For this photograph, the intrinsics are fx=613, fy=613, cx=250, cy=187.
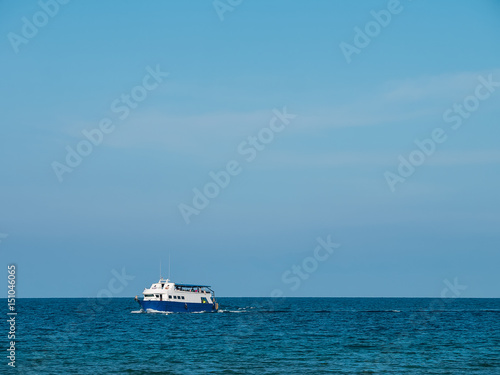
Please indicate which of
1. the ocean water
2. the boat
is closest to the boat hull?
the boat

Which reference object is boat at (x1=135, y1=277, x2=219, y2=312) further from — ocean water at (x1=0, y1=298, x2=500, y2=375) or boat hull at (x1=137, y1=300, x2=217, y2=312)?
ocean water at (x1=0, y1=298, x2=500, y2=375)

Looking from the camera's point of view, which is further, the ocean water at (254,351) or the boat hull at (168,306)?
the boat hull at (168,306)

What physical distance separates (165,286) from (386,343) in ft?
181

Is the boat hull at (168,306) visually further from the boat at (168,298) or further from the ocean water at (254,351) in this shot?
the ocean water at (254,351)

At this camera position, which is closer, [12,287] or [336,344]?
[12,287]

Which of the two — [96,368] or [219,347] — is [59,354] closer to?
[96,368]

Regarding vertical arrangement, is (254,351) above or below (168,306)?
below

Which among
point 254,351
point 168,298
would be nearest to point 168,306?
point 168,298

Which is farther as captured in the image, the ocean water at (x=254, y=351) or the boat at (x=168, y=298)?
the boat at (x=168, y=298)

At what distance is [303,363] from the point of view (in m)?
44.7

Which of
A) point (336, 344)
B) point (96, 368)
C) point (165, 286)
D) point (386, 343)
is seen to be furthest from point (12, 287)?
point (165, 286)

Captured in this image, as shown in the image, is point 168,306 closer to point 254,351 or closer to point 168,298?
point 168,298

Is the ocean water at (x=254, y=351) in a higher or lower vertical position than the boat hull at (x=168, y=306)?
lower

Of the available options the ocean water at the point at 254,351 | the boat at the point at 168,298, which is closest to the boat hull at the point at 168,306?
the boat at the point at 168,298
